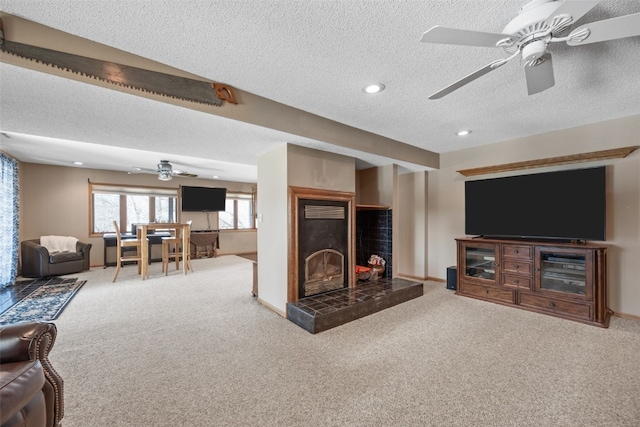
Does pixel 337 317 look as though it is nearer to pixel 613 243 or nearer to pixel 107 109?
pixel 107 109

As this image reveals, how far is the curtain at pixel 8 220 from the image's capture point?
13.9 ft

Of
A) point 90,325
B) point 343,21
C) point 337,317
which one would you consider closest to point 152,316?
point 90,325

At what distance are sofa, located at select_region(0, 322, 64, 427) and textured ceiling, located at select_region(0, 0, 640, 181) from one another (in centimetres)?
162

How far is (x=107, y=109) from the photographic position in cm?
223

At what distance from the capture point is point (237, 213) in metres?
8.74

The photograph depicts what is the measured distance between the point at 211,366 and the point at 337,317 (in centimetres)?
133

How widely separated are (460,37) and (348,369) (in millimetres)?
2355

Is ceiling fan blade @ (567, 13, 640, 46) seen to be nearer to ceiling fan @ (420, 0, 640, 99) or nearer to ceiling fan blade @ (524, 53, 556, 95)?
ceiling fan @ (420, 0, 640, 99)

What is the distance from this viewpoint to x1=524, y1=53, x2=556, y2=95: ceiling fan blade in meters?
1.68

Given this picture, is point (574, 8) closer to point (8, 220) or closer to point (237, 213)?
point (8, 220)

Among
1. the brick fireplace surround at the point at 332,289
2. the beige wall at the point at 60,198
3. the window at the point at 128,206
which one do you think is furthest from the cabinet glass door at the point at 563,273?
the beige wall at the point at 60,198

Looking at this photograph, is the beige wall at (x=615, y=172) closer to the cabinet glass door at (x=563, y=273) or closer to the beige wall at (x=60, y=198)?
the cabinet glass door at (x=563, y=273)

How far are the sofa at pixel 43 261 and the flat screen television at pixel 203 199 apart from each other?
8.90 ft

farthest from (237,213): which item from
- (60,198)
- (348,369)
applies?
(348,369)
